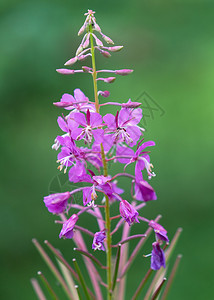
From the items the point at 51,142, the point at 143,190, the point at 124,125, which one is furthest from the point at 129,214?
the point at 51,142

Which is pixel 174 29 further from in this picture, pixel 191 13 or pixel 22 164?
pixel 22 164

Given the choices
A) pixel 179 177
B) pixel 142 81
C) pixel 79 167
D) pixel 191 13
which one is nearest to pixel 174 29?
pixel 191 13

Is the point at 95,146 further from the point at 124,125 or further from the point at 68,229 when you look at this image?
the point at 68,229

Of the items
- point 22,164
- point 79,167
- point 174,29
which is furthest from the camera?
point 174,29

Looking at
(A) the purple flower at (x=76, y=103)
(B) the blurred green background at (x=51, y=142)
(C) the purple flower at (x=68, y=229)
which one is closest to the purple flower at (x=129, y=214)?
(C) the purple flower at (x=68, y=229)

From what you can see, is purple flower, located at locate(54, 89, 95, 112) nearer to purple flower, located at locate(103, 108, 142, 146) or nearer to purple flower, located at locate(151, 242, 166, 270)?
purple flower, located at locate(103, 108, 142, 146)

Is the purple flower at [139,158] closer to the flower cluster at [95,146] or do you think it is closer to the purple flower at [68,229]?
the flower cluster at [95,146]
